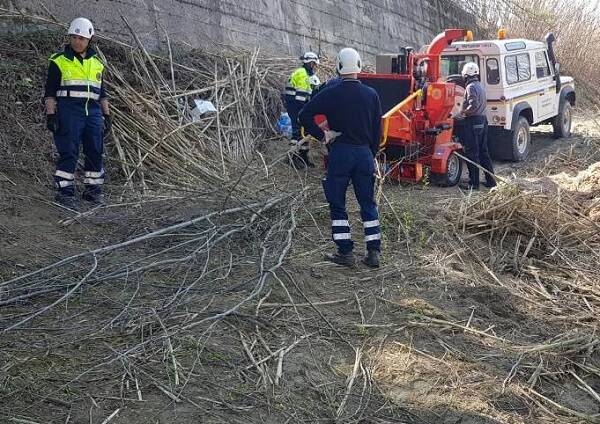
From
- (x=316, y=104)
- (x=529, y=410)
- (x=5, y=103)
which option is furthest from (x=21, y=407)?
(x=5, y=103)

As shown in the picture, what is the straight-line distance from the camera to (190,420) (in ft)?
11.1

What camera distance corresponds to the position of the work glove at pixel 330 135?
5.73 metres

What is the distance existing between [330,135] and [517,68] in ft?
23.4

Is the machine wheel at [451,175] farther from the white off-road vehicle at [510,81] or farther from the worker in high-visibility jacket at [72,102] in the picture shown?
the worker in high-visibility jacket at [72,102]

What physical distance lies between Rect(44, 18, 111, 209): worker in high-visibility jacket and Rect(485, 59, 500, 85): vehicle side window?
6.79m

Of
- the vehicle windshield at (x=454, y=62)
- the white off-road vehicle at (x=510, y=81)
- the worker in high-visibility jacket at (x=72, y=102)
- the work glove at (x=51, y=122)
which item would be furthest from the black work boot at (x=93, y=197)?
the vehicle windshield at (x=454, y=62)

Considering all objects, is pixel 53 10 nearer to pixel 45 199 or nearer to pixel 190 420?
pixel 45 199

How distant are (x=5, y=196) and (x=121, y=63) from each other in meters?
3.39

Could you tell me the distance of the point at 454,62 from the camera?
37.8ft

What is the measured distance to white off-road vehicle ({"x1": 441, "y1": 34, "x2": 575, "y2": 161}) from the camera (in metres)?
11.1

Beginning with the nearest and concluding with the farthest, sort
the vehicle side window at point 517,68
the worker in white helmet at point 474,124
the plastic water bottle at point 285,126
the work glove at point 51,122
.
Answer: the work glove at point 51,122 → the worker in white helmet at point 474,124 → the plastic water bottle at point 285,126 → the vehicle side window at point 517,68

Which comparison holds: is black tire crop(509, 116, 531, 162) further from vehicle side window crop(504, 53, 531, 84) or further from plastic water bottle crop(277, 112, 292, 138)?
plastic water bottle crop(277, 112, 292, 138)

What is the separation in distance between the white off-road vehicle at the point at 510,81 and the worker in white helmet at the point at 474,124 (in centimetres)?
149

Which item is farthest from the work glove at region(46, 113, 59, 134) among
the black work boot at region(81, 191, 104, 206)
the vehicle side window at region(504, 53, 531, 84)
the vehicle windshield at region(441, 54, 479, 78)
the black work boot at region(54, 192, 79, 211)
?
the vehicle side window at region(504, 53, 531, 84)
